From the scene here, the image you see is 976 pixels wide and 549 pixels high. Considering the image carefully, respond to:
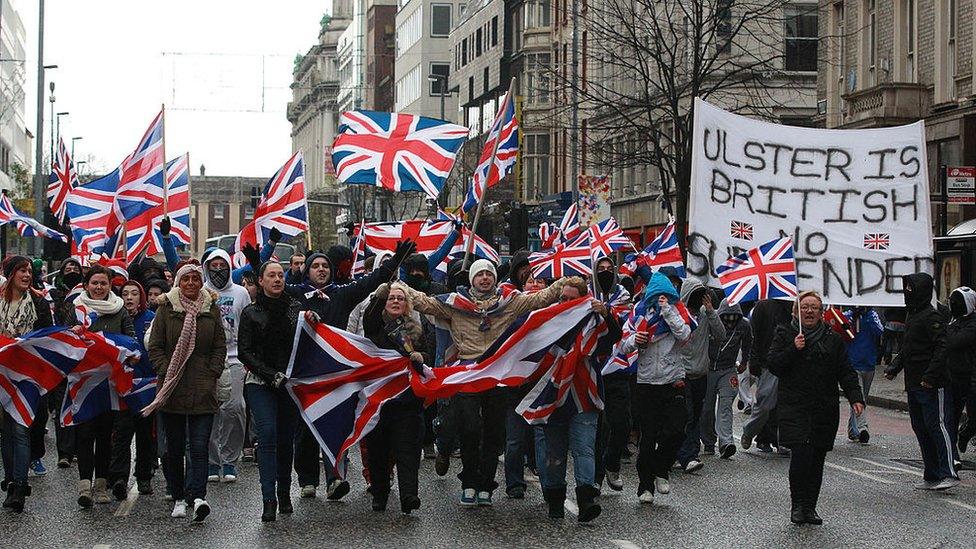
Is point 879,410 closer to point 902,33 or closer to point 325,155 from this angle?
point 902,33

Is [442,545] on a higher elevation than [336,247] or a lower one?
lower

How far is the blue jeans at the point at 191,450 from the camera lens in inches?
453

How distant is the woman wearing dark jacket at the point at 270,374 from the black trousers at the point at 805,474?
3520 mm

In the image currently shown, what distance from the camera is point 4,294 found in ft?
41.4

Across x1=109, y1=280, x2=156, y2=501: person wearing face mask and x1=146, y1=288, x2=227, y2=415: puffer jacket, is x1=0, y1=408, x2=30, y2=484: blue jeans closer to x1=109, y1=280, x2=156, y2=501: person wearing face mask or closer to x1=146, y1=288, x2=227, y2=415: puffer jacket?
x1=109, y1=280, x2=156, y2=501: person wearing face mask

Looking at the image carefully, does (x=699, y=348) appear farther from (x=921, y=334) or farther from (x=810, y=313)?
(x=810, y=313)

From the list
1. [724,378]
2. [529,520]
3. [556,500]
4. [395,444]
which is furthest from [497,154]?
[529,520]

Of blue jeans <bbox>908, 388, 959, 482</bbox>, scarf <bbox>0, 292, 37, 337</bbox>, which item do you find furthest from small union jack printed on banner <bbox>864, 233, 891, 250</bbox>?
scarf <bbox>0, 292, 37, 337</bbox>

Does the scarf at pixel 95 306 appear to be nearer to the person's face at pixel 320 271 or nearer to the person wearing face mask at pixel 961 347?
the person's face at pixel 320 271

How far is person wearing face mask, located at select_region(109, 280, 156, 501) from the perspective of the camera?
1260 centimetres

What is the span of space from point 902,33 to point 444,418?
26.7m

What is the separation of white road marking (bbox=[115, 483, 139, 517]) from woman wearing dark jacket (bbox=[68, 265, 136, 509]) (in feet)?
0.55

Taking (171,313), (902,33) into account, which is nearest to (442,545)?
(171,313)

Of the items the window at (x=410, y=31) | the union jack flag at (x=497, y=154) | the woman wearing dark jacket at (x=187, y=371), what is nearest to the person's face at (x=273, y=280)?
the woman wearing dark jacket at (x=187, y=371)
